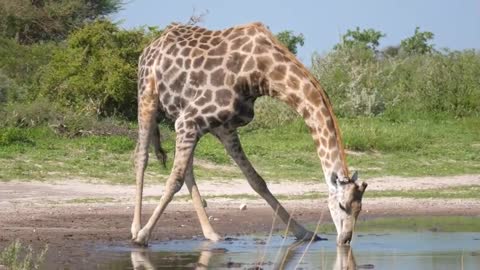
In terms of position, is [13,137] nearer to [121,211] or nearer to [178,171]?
[121,211]

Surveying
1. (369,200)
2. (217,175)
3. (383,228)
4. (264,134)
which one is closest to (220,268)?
(383,228)

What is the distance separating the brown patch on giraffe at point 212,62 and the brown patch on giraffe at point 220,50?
0.20 feet

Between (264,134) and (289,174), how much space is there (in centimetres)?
562

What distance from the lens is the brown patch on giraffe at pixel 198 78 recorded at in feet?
36.5

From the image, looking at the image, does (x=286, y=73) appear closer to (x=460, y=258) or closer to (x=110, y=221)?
(x=460, y=258)

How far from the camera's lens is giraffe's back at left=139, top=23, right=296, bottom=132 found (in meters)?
10.9

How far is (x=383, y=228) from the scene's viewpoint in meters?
12.6

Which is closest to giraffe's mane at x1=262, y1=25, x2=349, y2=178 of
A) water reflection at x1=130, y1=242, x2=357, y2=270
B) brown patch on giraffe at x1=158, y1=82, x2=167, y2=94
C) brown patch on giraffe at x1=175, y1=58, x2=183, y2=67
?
water reflection at x1=130, y1=242, x2=357, y2=270

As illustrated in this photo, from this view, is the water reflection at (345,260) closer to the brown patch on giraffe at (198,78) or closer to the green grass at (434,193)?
the brown patch on giraffe at (198,78)

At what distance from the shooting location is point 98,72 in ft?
78.0

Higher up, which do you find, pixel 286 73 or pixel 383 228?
pixel 286 73

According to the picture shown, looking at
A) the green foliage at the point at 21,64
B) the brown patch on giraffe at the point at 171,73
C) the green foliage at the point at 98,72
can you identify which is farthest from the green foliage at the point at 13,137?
the brown patch on giraffe at the point at 171,73

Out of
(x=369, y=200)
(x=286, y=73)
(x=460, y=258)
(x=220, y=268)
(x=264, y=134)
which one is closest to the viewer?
(x=220, y=268)

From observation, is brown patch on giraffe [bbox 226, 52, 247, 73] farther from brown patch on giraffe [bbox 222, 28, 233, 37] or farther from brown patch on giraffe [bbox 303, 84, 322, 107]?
brown patch on giraffe [bbox 303, 84, 322, 107]
